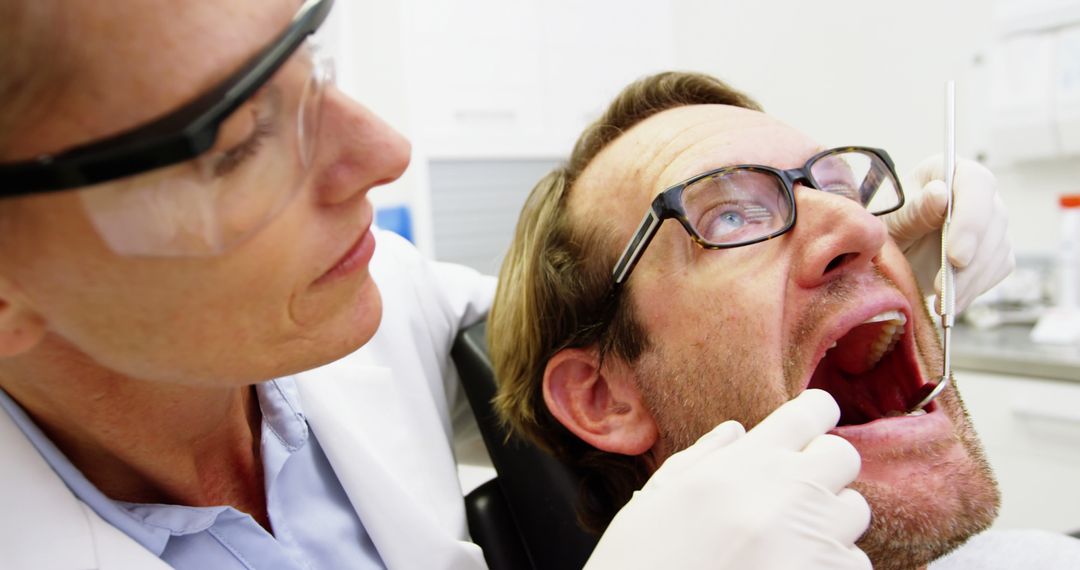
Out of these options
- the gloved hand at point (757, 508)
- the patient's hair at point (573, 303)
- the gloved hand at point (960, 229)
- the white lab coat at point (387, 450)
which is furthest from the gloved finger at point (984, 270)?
the white lab coat at point (387, 450)

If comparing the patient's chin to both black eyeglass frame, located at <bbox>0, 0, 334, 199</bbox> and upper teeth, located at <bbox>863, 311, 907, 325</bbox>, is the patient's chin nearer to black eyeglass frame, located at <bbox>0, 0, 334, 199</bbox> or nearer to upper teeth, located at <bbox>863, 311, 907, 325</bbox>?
upper teeth, located at <bbox>863, 311, 907, 325</bbox>

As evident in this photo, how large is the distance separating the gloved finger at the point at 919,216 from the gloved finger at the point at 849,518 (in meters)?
0.58

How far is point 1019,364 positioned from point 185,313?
1.83 metres

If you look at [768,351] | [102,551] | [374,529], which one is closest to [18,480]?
[102,551]

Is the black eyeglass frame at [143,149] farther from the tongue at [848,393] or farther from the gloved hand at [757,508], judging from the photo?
the tongue at [848,393]

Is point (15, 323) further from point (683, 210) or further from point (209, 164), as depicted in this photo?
point (683, 210)

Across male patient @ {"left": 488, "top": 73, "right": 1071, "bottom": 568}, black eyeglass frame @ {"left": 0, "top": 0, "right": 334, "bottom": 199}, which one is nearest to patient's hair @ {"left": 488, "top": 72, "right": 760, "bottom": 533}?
male patient @ {"left": 488, "top": 73, "right": 1071, "bottom": 568}

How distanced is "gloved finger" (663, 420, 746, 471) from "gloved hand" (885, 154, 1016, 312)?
48cm

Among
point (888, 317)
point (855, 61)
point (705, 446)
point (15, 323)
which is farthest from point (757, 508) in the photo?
point (855, 61)

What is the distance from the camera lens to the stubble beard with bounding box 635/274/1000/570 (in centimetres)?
81

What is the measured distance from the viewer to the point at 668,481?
2.46 feet

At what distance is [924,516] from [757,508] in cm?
28

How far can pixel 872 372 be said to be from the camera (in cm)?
110

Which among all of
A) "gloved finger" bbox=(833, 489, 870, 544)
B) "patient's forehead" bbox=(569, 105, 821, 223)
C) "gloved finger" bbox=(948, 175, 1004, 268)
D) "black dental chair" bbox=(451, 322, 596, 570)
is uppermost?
"patient's forehead" bbox=(569, 105, 821, 223)
